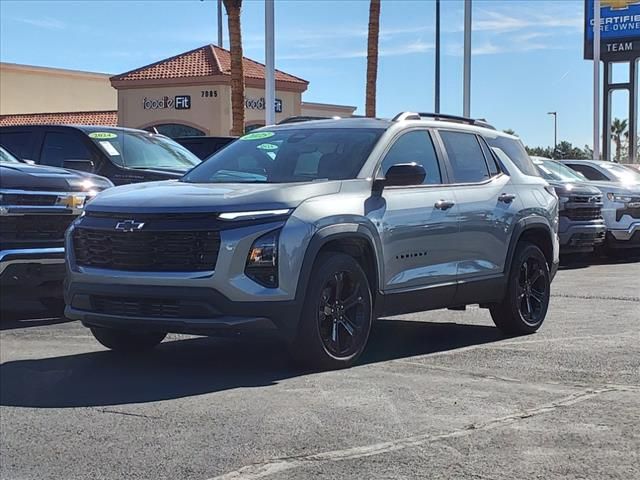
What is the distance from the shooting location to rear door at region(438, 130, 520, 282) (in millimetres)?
7785

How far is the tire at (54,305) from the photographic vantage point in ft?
30.6

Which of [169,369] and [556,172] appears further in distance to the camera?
[556,172]

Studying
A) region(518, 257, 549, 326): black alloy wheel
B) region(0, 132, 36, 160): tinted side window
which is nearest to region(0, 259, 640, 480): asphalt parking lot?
region(518, 257, 549, 326): black alloy wheel

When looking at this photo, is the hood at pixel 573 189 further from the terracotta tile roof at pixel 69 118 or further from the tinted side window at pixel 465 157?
the terracotta tile roof at pixel 69 118

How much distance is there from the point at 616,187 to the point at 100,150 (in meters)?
9.15

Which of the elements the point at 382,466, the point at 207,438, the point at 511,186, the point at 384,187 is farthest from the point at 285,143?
the point at 382,466

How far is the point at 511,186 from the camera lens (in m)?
8.48

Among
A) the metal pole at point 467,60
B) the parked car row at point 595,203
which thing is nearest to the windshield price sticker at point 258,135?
the parked car row at point 595,203

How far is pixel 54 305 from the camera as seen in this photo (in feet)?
31.2

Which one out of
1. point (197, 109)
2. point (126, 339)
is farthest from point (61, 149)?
point (197, 109)

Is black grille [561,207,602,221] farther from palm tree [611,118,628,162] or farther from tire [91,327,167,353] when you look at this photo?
palm tree [611,118,628,162]

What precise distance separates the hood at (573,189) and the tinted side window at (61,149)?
7.30 metres

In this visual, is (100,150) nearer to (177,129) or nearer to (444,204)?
(444,204)

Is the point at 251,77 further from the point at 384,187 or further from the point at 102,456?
the point at 102,456
